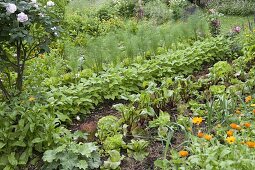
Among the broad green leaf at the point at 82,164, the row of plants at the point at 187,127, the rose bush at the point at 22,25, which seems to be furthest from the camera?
the rose bush at the point at 22,25

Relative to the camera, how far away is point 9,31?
10.3 ft

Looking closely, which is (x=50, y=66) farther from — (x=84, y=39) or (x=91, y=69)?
(x=84, y=39)

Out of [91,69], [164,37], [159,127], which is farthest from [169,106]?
[164,37]

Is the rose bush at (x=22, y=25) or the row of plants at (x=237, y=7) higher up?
the rose bush at (x=22, y=25)

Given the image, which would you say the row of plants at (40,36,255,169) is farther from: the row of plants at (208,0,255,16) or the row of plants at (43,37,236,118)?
the row of plants at (208,0,255,16)

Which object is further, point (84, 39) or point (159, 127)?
point (84, 39)

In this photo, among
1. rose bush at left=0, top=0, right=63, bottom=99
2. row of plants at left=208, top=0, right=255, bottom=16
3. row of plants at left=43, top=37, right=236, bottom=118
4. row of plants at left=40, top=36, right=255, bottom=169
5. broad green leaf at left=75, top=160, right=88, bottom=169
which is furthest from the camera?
row of plants at left=208, top=0, right=255, bottom=16

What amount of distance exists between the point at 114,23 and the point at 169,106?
209 inches

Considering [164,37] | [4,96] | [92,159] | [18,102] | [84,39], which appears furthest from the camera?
[84,39]

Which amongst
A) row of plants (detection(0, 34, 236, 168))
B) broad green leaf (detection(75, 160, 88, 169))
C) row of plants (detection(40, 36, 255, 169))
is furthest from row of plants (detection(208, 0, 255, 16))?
broad green leaf (detection(75, 160, 88, 169))

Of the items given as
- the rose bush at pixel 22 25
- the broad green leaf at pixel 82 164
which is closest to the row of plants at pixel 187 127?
the broad green leaf at pixel 82 164

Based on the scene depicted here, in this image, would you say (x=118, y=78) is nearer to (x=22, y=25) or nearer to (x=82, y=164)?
(x=22, y=25)

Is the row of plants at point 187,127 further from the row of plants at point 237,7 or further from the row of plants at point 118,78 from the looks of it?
the row of plants at point 237,7

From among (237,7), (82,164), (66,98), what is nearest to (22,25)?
(66,98)
